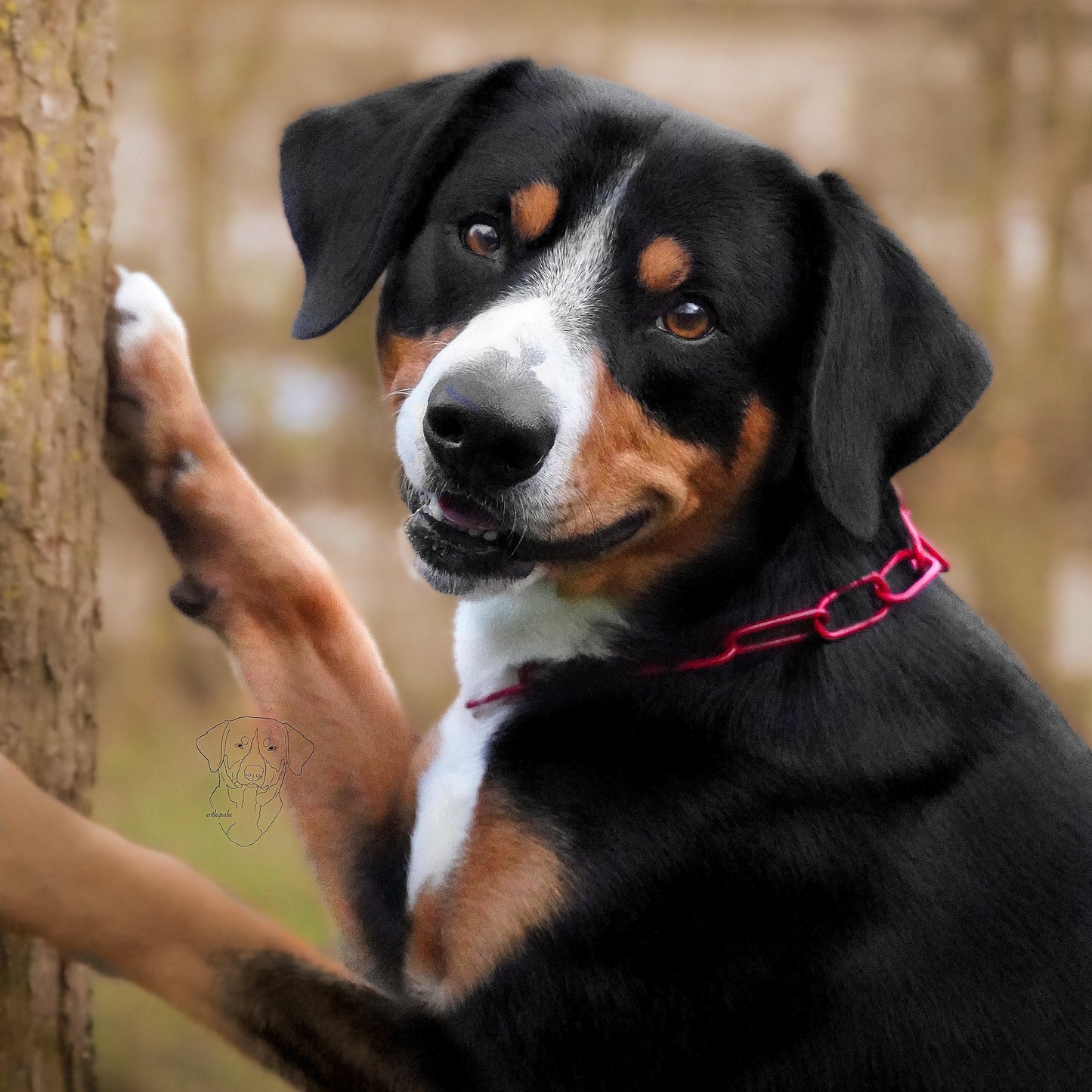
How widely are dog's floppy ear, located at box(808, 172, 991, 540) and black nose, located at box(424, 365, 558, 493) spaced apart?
48cm

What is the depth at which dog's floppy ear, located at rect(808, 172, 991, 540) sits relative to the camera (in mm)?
2168

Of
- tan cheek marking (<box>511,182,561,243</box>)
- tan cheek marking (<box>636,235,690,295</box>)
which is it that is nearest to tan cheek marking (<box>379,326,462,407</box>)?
tan cheek marking (<box>511,182,561,243</box>)

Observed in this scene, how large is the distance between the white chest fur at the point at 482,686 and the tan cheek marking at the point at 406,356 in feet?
1.38

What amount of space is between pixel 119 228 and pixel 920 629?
3.65m

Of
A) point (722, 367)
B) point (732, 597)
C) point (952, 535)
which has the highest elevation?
point (722, 367)

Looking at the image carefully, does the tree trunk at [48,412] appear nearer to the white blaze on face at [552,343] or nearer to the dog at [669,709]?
the dog at [669,709]

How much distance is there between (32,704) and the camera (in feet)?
7.74

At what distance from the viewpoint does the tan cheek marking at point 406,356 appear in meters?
2.28

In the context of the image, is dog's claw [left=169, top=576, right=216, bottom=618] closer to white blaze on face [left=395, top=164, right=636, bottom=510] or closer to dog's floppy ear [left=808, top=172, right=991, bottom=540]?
white blaze on face [left=395, top=164, right=636, bottom=510]

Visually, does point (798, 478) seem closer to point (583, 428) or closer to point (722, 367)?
point (722, 367)

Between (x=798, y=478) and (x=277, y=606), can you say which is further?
(x=277, y=606)

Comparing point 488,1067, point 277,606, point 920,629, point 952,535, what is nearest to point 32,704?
point 277,606

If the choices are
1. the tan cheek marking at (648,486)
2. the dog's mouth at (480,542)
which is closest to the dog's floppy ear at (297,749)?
the dog's mouth at (480,542)

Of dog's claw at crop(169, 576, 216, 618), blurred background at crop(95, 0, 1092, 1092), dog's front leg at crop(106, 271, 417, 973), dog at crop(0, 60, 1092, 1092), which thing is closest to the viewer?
dog at crop(0, 60, 1092, 1092)
